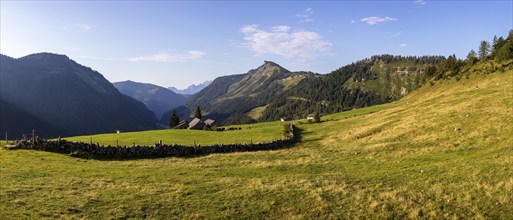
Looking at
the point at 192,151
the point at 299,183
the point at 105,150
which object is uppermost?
the point at 105,150

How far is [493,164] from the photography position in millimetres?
25000

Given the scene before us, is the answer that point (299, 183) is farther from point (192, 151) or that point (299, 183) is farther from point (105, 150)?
point (105, 150)

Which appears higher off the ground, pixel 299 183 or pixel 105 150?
pixel 105 150

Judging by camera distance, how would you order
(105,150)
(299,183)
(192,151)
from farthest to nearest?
(192,151), (105,150), (299,183)

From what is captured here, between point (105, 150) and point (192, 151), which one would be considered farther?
point (192, 151)

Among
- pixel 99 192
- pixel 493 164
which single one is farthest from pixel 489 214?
pixel 99 192

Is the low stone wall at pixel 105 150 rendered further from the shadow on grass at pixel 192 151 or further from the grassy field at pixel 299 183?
the grassy field at pixel 299 183

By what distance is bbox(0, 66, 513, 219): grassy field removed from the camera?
63.6 feet

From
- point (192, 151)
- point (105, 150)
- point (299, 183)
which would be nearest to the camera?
point (299, 183)

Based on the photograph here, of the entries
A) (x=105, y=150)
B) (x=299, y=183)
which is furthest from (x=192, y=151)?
(x=299, y=183)

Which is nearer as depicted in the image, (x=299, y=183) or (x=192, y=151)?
(x=299, y=183)

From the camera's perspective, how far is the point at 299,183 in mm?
26156

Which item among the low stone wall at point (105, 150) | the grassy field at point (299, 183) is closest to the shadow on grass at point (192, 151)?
the low stone wall at point (105, 150)

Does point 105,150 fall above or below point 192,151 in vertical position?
above
